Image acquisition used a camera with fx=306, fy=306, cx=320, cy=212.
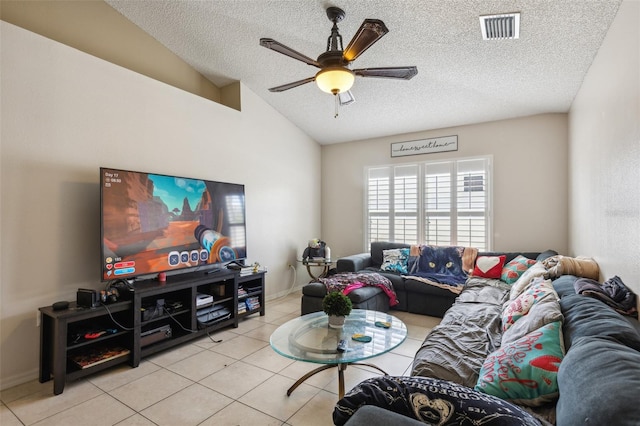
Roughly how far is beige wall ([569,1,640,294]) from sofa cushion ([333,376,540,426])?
50.8 inches

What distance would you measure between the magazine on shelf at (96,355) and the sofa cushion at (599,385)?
2.99m

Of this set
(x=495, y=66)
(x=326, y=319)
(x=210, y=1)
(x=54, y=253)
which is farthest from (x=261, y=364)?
(x=495, y=66)

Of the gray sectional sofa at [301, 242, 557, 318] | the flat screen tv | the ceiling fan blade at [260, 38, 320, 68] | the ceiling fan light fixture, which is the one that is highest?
the ceiling fan blade at [260, 38, 320, 68]

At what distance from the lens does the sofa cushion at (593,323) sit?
1207 mm

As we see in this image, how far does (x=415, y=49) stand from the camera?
2.97 m

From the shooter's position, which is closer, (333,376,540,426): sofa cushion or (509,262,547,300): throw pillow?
(333,376,540,426): sofa cushion

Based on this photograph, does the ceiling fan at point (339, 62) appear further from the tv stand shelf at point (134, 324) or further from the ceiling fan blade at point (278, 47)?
the tv stand shelf at point (134, 324)

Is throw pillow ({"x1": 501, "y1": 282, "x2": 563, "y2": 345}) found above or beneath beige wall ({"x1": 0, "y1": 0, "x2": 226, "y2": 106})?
beneath

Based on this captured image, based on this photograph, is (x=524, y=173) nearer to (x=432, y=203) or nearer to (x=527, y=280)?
(x=432, y=203)

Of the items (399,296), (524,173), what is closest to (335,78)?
(399,296)

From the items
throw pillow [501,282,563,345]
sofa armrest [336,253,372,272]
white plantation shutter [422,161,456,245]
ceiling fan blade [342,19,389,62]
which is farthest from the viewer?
white plantation shutter [422,161,456,245]

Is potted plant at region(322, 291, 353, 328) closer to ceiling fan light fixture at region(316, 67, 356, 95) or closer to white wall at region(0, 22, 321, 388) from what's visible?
ceiling fan light fixture at region(316, 67, 356, 95)

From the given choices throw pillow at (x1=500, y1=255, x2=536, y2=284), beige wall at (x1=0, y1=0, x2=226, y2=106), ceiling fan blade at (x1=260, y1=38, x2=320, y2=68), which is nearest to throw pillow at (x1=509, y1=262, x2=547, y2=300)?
throw pillow at (x1=500, y1=255, x2=536, y2=284)

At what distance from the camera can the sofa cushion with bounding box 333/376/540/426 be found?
1.01m
